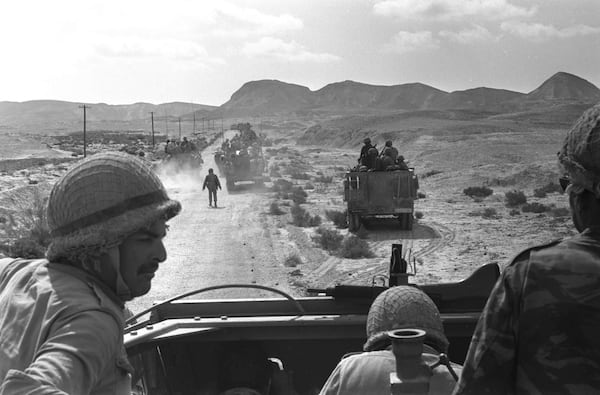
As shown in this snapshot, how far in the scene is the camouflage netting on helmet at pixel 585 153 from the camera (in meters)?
1.95

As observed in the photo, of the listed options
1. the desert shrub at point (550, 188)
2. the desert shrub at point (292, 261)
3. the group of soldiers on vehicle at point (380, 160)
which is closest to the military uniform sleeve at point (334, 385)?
the desert shrub at point (292, 261)

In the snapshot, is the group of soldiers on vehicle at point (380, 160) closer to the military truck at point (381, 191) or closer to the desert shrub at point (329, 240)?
the military truck at point (381, 191)

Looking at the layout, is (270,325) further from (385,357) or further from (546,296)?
(546,296)

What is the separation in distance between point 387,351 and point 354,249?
13.0 metres

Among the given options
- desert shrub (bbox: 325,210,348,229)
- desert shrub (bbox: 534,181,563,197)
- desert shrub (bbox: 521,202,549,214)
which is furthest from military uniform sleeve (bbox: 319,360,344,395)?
desert shrub (bbox: 534,181,563,197)

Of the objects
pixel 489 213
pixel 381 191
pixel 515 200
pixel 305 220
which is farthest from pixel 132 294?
pixel 515 200

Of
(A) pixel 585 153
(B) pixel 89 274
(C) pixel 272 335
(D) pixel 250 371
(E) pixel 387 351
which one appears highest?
(A) pixel 585 153

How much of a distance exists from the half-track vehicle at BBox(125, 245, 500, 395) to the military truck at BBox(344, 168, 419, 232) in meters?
13.9

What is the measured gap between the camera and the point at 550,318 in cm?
187

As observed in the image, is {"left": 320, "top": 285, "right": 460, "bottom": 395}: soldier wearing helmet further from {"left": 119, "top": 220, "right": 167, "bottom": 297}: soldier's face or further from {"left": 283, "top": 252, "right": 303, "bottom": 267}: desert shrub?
{"left": 283, "top": 252, "right": 303, "bottom": 267}: desert shrub

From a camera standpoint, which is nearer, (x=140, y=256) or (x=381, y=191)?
(x=140, y=256)

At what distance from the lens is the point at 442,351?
130 inches

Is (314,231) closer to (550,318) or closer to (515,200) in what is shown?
(515,200)

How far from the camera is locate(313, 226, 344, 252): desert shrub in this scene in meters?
17.1
